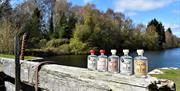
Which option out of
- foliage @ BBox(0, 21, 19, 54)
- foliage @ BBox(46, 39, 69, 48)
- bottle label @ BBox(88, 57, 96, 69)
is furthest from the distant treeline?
bottle label @ BBox(88, 57, 96, 69)

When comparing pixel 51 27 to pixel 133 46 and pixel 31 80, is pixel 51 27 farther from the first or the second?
pixel 31 80

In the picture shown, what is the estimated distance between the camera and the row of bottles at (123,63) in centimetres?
291

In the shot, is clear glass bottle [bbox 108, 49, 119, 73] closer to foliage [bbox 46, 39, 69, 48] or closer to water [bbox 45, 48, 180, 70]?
water [bbox 45, 48, 180, 70]

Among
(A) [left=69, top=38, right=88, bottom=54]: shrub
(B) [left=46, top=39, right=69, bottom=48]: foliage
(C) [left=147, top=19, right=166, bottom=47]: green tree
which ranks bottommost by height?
(A) [left=69, top=38, right=88, bottom=54]: shrub

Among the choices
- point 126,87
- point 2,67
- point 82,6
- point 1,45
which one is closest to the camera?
point 126,87

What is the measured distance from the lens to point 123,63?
303cm

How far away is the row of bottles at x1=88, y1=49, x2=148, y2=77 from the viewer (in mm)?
2910

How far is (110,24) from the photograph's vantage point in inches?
2469

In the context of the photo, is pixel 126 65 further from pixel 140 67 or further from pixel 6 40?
pixel 6 40

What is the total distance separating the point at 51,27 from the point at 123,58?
192 feet

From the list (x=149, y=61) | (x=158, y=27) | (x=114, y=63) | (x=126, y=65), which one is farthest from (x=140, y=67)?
(x=158, y=27)

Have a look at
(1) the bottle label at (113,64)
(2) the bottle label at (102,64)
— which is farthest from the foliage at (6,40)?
(1) the bottle label at (113,64)

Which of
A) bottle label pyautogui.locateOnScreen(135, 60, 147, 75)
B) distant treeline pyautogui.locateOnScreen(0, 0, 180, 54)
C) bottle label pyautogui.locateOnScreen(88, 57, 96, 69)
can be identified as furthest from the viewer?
distant treeline pyautogui.locateOnScreen(0, 0, 180, 54)

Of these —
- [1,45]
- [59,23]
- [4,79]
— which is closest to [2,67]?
[4,79]
